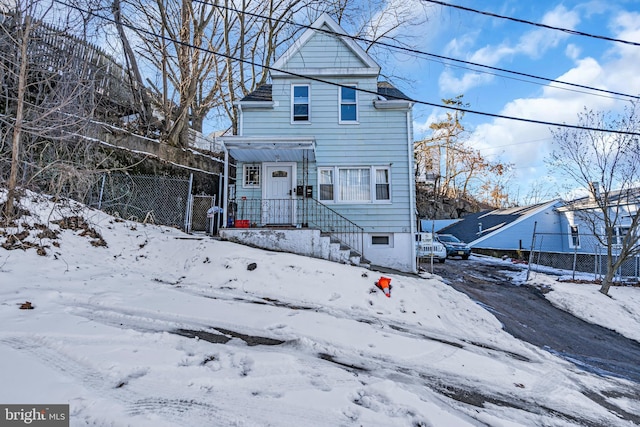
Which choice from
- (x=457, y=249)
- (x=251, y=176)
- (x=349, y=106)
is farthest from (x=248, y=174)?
(x=457, y=249)

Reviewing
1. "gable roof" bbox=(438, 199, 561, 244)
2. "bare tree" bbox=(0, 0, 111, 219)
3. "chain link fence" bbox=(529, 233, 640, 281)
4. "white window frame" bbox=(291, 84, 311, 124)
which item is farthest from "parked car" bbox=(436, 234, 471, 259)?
"bare tree" bbox=(0, 0, 111, 219)

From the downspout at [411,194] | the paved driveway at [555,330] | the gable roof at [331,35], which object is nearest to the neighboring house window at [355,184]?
the downspout at [411,194]

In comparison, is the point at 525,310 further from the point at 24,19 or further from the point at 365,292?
→ the point at 24,19

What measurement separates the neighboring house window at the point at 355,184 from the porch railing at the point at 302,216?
1.72 feet

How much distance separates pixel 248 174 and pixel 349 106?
4.22 meters

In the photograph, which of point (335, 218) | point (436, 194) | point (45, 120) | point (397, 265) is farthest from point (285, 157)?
point (436, 194)

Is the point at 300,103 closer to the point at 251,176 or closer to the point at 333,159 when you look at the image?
the point at 333,159

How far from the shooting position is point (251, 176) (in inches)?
425

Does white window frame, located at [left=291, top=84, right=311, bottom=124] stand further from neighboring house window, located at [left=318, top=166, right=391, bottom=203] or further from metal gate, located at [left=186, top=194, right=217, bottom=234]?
metal gate, located at [left=186, top=194, right=217, bottom=234]

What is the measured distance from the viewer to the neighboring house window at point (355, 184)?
1048 centimetres

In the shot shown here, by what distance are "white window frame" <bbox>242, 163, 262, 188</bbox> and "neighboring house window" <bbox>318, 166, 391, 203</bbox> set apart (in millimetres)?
2070

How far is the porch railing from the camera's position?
1026 cm

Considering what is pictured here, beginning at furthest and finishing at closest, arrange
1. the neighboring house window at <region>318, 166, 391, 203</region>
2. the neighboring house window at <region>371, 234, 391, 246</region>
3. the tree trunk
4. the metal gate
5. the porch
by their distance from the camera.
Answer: the metal gate → the neighboring house window at <region>318, 166, 391, 203</region> → the neighboring house window at <region>371, 234, 391, 246</region> → the porch → the tree trunk

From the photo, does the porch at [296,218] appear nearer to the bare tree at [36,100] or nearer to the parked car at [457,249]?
the bare tree at [36,100]
